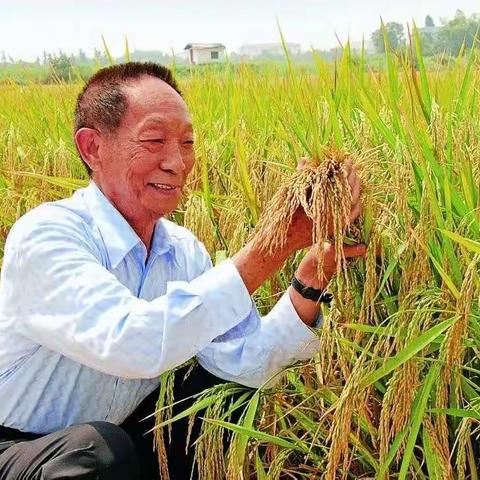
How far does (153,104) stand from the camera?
188 centimetres

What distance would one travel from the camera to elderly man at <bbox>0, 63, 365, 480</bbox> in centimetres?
166

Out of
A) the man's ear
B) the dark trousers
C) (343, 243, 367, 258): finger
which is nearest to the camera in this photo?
(343, 243, 367, 258): finger

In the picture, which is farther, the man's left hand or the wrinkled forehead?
the wrinkled forehead

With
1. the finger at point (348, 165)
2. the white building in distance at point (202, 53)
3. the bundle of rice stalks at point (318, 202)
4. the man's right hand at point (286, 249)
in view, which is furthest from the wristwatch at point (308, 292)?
the white building in distance at point (202, 53)

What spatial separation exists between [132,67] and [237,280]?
63 centimetres

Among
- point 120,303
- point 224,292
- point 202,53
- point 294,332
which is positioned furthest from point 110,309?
point 202,53

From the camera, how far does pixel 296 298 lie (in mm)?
1865

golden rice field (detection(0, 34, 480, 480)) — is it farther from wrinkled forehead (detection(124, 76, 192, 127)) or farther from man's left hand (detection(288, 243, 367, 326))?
wrinkled forehead (detection(124, 76, 192, 127))

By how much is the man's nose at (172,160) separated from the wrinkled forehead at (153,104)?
0.19ft

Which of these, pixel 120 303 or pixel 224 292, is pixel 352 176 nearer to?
pixel 224 292

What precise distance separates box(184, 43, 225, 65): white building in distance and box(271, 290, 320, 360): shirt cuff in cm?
212

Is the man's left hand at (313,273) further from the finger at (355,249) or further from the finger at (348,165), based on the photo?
the finger at (348,165)

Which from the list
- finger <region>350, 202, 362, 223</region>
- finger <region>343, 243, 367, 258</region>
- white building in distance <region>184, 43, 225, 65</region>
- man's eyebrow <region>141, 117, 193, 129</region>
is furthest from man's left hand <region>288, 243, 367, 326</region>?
white building in distance <region>184, 43, 225, 65</region>

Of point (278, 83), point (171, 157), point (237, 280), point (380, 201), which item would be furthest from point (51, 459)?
point (278, 83)
